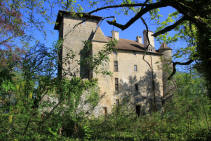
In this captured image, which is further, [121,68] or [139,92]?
[139,92]

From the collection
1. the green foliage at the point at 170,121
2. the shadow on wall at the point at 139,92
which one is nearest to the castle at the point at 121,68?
the shadow on wall at the point at 139,92

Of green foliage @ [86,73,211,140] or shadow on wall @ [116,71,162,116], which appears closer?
green foliage @ [86,73,211,140]

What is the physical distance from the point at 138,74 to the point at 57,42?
24.6 metres

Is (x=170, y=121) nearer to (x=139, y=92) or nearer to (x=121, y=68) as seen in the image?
(x=121, y=68)

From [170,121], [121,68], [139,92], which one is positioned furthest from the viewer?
[139,92]

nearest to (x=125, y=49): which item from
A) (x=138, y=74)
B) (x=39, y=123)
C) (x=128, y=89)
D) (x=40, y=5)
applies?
(x=138, y=74)

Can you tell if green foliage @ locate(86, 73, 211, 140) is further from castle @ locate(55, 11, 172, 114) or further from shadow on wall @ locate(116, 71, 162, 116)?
shadow on wall @ locate(116, 71, 162, 116)

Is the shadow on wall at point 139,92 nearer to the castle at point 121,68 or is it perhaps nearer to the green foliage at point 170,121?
the castle at point 121,68

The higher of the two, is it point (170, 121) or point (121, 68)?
point (121, 68)

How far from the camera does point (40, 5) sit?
5.80 meters

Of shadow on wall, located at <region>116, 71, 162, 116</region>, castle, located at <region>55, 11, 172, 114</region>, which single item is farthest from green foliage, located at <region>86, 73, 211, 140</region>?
shadow on wall, located at <region>116, 71, 162, 116</region>

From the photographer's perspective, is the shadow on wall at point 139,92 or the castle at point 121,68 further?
the shadow on wall at point 139,92

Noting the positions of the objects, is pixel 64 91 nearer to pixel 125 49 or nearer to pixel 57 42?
Result: pixel 57 42

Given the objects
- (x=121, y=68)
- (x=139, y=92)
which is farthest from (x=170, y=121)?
(x=139, y=92)
